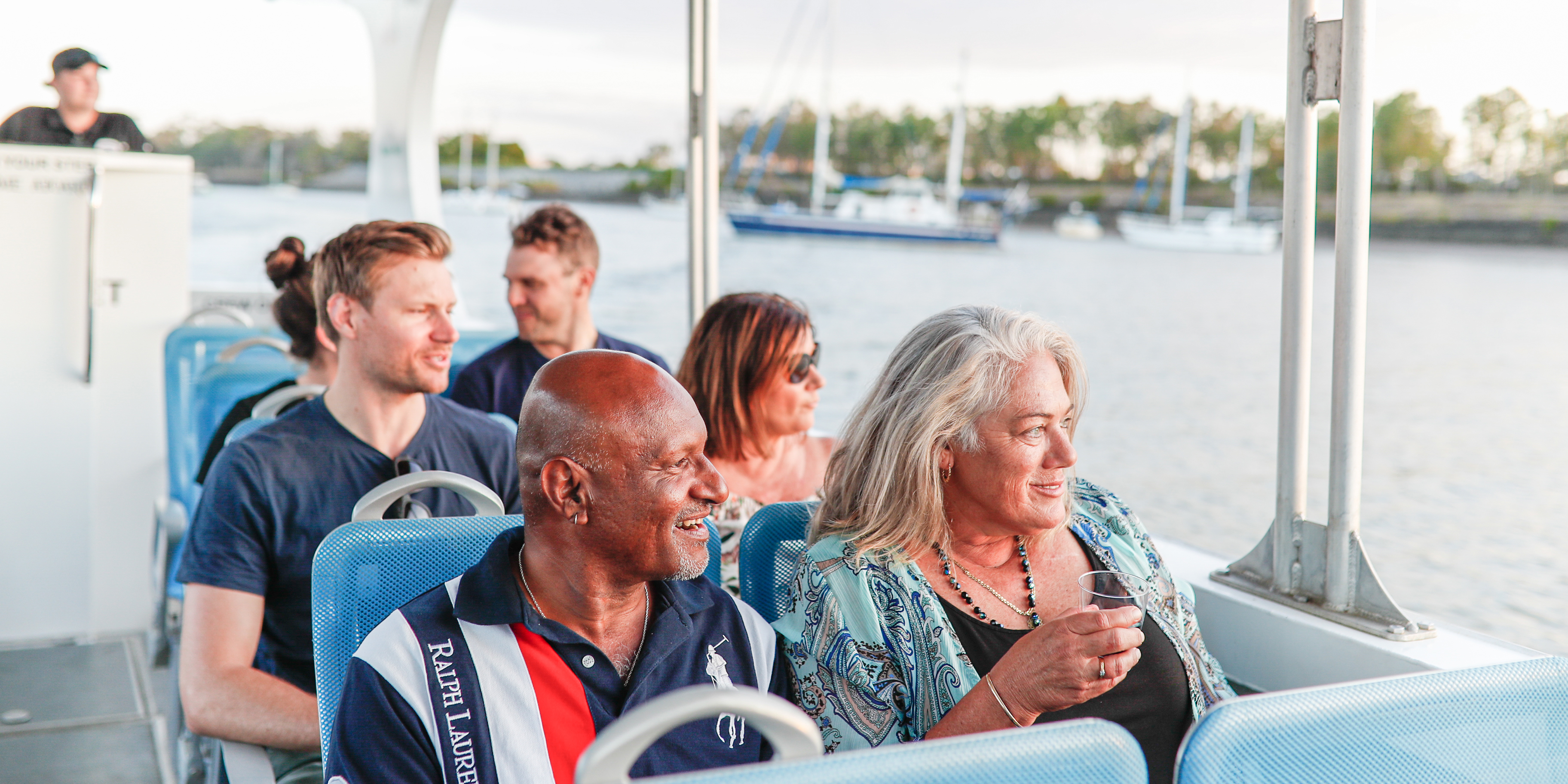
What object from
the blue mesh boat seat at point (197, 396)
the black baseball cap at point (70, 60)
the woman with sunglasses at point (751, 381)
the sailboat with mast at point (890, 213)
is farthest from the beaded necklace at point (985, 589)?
the sailboat with mast at point (890, 213)

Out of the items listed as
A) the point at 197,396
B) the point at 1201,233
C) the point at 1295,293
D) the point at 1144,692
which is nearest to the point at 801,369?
the point at 1295,293

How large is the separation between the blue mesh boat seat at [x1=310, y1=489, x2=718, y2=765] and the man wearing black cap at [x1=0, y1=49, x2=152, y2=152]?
3220 millimetres

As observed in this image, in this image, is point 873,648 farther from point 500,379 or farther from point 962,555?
point 500,379

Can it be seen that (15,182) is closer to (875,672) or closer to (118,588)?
(118,588)

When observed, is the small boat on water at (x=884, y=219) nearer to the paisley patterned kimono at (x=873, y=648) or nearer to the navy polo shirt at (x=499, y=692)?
the paisley patterned kimono at (x=873, y=648)

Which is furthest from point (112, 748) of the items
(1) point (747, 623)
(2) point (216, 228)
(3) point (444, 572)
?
(2) point (216, 228)

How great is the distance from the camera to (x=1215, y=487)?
15648 millimetres

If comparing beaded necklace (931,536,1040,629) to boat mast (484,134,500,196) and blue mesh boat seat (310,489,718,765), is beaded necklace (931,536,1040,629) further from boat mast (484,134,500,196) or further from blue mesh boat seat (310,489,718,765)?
boat mast (484,134,500,196)

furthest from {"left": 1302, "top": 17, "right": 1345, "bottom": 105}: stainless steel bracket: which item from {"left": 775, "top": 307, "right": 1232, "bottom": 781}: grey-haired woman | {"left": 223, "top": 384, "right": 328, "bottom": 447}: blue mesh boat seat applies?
{"left": 223, "top": 384, "right": 328, "bottom": 447}: blue mesh boat seat

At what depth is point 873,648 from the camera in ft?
4.36

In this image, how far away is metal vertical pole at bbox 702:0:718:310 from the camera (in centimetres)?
315

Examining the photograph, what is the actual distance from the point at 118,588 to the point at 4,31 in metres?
4.16

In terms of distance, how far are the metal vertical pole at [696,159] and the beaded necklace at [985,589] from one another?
6.22ft

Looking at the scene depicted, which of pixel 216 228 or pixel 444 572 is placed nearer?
pixel 444 572
